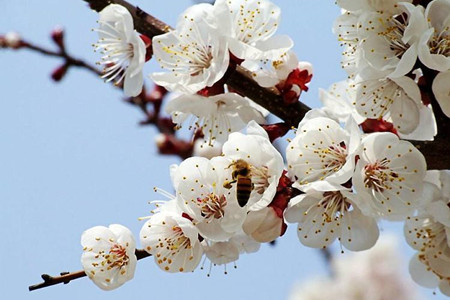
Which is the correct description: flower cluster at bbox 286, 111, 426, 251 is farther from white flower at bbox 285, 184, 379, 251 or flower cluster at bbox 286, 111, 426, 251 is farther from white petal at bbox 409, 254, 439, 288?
white petal at bbox 409, 254, 439, 288

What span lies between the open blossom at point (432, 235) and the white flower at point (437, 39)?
1.21 feet

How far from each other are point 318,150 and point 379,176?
7.9 inches

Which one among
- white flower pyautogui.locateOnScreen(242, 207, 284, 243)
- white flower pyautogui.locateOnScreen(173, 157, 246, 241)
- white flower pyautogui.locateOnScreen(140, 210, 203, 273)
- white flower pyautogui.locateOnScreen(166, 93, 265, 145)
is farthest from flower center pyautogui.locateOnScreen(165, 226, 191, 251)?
white flower pyautogui.locateOnScreen(166, 93, 265, 145)

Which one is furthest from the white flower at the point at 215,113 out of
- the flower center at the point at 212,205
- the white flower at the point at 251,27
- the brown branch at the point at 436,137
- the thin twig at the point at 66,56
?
the thin twig at the point at 66,56

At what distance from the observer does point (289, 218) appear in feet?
7.04

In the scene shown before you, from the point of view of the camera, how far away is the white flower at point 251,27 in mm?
2357

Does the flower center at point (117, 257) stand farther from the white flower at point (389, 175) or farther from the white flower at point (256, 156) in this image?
the white flower at point (389, 175)

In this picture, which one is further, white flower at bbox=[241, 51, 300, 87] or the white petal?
the white petal

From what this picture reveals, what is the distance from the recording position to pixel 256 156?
216 centimetres

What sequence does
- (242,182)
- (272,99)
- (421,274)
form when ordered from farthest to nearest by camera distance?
(421,274), (272,99), (242,182)

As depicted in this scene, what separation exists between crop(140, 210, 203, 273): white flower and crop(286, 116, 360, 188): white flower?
375mm

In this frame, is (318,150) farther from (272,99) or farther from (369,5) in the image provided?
(369,5)

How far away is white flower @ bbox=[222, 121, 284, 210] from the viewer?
211 cm

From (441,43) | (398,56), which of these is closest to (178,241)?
(398,56)
